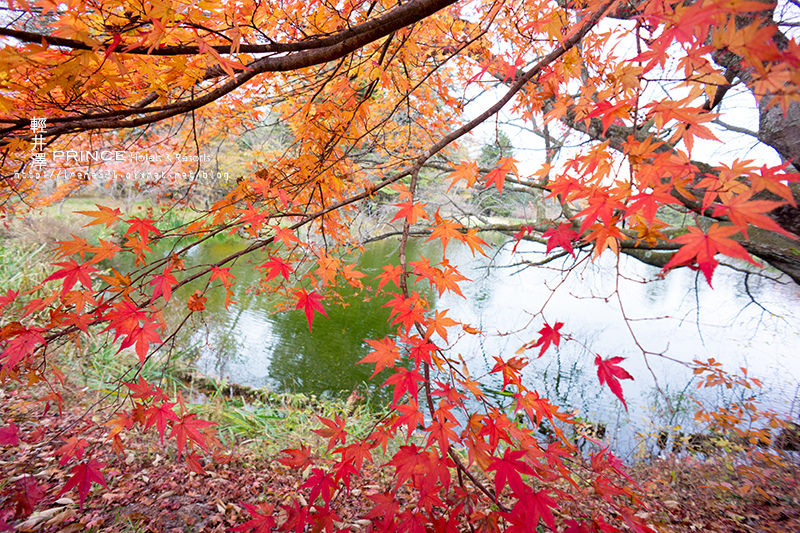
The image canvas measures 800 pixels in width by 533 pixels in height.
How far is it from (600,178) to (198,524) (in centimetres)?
252

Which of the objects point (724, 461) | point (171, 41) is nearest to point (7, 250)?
point (171, 41)

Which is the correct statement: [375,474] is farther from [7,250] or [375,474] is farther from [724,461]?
[7,250]

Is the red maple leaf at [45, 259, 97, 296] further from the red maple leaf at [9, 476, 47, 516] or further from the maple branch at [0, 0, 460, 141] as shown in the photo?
the red maple leaf at [9, 476, 47, 516]

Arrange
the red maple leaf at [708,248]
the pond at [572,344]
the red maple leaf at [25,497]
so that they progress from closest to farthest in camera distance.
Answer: the red maple leaf at [708,248], the red maple leaf at [25,497], the pond at [572,344]

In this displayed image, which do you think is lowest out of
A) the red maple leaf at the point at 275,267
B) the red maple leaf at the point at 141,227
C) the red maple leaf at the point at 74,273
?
the red maple leaf at the point at 74,273

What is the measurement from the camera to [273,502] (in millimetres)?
2141

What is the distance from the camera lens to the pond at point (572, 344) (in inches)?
190

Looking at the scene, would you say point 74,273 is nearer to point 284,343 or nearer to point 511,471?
point 511,471

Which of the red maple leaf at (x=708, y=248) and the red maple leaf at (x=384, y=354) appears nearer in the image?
the red maple leaf at (x=708, y=248)

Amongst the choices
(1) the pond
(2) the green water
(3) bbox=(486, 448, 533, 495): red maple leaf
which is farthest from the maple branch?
(2) the green water

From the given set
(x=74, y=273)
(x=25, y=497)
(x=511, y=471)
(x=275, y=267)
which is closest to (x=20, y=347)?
(x=74, y=273)

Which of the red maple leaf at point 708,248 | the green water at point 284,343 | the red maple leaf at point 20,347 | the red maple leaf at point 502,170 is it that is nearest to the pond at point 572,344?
the green water at point 284,343

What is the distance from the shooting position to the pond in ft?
15.8

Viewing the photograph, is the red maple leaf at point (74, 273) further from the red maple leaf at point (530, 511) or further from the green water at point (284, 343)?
the green water at point (284, 343)
